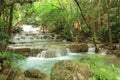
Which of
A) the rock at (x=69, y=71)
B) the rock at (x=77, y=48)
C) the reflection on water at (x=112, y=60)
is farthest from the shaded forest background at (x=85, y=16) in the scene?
the rock at (x=69, y=71)

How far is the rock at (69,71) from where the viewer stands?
6.09m

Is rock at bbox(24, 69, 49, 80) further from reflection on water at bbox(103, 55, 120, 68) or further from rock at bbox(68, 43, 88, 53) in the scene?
rock at bbox(68, 43, 88, 53)

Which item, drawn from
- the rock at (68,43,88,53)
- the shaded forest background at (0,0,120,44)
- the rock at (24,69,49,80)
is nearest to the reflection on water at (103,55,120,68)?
the shaded forest background at (0,0,120,44)

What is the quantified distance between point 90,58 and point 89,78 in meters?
1.75

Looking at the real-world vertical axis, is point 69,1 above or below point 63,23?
above

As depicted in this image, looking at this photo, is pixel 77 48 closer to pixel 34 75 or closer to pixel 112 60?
pixel 112 60

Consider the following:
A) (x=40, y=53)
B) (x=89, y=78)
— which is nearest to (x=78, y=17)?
(x=40, y=53)

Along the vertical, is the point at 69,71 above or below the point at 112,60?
above

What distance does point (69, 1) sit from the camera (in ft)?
76.7

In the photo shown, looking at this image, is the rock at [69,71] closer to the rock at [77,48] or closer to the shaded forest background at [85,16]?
the shaded forest background at [85,16]

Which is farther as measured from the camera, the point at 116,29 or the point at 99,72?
the point at 116,29

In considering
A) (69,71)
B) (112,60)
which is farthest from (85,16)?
(69,71)

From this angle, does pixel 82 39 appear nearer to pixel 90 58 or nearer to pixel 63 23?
pixel 63 23

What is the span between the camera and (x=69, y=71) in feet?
20.4
